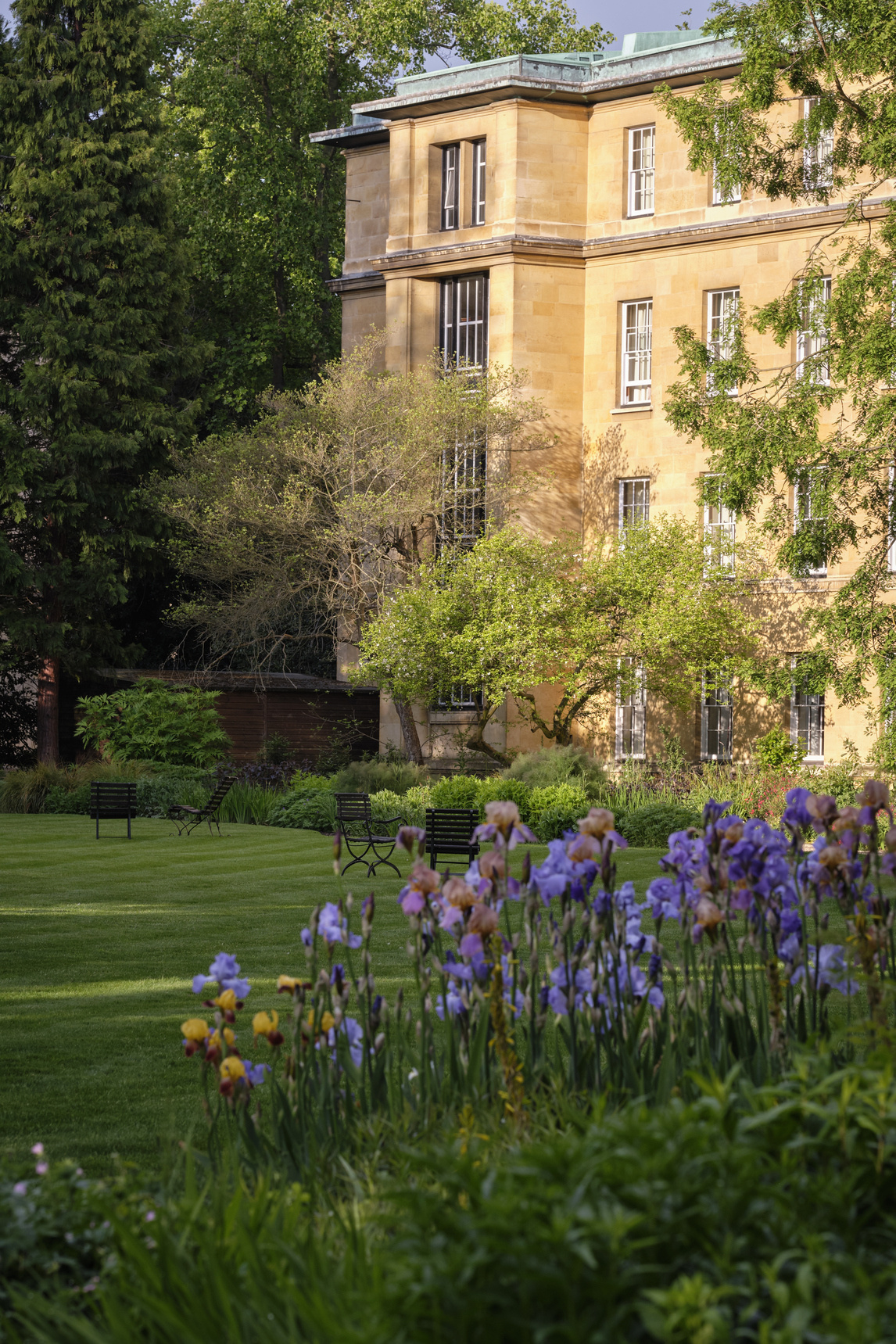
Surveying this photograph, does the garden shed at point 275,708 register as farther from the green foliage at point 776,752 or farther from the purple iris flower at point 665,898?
the purple iris flower at point 665,898

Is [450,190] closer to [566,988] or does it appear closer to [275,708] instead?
[275,708]

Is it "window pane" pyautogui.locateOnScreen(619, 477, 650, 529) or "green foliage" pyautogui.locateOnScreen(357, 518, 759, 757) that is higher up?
"window pane" pyautogui.locateOnScreen(619, 477, 650, 529)

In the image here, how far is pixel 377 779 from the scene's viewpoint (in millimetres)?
27016

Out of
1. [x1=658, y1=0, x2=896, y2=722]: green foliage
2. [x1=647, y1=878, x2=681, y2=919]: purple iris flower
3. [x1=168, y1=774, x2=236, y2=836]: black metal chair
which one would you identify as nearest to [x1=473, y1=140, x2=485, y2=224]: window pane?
[x1=658, y1=0, x2=896, y2=722]: green foliage

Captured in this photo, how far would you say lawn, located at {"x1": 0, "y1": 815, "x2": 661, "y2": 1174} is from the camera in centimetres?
692

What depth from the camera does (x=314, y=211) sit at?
44.2m

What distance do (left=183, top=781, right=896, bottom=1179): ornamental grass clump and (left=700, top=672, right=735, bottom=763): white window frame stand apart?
26.7m

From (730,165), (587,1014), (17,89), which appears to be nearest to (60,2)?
(17,89)

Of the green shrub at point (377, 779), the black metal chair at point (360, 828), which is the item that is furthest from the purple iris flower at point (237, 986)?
the green shrub at point (377, 779)

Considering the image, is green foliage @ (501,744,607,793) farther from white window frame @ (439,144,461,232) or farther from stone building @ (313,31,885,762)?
white window frame @ (439,144,461,232)

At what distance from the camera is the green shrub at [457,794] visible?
77.3 ft

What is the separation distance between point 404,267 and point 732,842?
3212 centimetres

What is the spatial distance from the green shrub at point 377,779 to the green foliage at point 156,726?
4053 millimetres

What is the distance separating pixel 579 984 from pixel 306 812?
2066 centimetres
